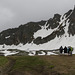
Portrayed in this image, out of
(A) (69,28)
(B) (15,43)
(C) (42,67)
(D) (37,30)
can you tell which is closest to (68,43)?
(A) (69,28)

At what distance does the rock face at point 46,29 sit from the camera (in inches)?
5699

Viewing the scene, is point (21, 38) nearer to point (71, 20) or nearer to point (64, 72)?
point (71, 20)

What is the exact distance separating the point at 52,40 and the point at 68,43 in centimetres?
2716

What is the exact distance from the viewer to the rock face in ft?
475

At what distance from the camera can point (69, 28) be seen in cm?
13938

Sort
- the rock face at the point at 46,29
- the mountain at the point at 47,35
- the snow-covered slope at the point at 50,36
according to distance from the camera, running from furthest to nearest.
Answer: the rock face at the point at 46,29, the mountain at the point at 47,35, the snow-covered slope at the point at 50,36

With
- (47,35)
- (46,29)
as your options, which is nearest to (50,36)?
(47,35)

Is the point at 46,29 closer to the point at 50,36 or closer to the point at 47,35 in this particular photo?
the point at 47,35

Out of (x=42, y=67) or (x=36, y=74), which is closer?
(x=36, y=74)

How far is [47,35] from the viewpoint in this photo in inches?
6191

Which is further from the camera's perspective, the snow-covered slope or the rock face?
the rock face

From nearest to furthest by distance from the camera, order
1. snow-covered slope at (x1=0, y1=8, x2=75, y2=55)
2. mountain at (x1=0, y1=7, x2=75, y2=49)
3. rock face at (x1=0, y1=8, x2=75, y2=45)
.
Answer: snow-covered slope at (x1=0, y1=8, x2=75, y2=55) < mountain at (x1=0, y1=7, x2=75, y2=49) < rock face at (x1=0, y1=8, x2=75, y2=45)

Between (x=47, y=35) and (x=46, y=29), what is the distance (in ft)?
63.6

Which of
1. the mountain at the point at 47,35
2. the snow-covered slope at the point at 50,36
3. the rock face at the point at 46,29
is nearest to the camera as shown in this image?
the snow-covered slope at the point at 50,36
